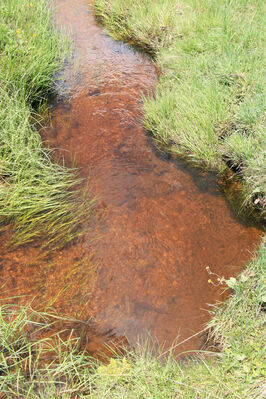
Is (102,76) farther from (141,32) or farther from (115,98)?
(141,32)

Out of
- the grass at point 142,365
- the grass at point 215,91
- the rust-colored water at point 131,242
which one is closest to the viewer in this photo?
the grass at point 142,365

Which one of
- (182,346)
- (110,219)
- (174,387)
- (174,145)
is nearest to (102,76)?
(174,145)

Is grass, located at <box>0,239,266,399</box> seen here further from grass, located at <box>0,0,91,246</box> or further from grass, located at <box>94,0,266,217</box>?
grass, located at <box>94,0,266,217</box>

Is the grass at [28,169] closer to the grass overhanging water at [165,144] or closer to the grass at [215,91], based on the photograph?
the grass overhanging water at [165,144]

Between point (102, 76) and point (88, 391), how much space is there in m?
3.91

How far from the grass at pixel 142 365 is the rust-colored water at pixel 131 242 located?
206 millimetres

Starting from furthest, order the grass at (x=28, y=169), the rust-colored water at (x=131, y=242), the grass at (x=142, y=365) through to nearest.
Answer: the grass at (x=28, y=169) → the rust-colored water at (x=131, y=242) → the grass at (x=142, y=365)

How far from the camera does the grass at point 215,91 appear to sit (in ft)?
11.2

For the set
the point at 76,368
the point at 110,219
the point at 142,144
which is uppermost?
the point at 142,144

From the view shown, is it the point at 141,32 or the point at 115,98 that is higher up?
the point at 141,32

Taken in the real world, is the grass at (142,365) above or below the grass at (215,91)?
below

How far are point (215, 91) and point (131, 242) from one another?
188 cm

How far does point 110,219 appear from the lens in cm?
321

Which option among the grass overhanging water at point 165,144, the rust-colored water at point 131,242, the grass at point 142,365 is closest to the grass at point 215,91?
the grass overhanging water at point 165,144
